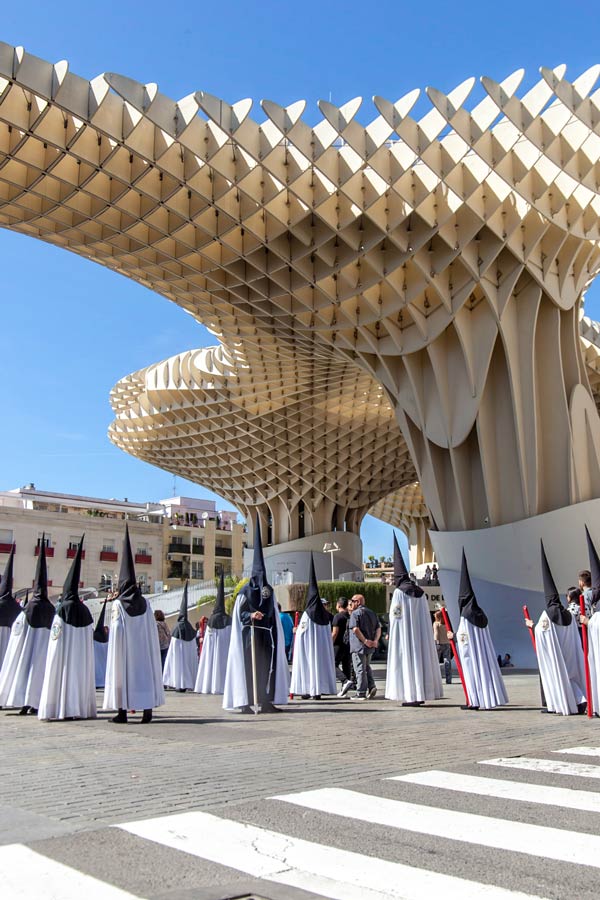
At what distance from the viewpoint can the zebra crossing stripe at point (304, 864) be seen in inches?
123

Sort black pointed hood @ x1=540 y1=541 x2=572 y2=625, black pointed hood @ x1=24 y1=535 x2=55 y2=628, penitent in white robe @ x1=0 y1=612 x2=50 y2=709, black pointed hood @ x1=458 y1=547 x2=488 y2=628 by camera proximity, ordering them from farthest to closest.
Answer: penitent in white robe @ x1=0 y1=612 x2=50 y2=709 → black pointed hood @ x1=24 y1=535 x2=55 y2=628 → black pointed hood @ x1=458 y1=547 x2=488 y2=628 → black pointed hood @ x1=540 y1=541 x2=572 y2=625

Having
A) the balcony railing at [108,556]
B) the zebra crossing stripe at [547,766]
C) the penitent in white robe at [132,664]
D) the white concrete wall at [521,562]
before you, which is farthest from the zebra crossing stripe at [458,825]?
the balcony railing at [108,556]

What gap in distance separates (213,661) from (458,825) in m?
11.3

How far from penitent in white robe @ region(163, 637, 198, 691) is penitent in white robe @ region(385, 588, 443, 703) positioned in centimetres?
591

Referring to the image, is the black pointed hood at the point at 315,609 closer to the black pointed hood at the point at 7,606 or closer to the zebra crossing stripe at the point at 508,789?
the black pointed hood at the point at 7,606

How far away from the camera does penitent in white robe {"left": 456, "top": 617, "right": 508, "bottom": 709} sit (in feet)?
35.4

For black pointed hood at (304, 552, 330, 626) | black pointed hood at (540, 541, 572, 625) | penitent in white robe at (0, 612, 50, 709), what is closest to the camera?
black pointed hood at (540, 541, 572, 625)

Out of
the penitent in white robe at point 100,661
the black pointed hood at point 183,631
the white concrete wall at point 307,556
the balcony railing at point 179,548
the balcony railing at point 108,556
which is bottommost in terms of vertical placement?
the penitent in white robe at point 100,661

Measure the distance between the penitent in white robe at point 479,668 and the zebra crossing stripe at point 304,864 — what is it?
7.23 m

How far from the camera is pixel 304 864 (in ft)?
11.6

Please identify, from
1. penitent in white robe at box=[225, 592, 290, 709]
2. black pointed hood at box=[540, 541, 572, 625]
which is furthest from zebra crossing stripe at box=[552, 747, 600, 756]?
penitent in white robe at box=[225, 592, 290, 709]

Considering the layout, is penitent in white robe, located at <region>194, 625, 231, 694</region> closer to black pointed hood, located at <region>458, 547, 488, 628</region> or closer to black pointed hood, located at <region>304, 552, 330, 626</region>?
black pointed hood, located at <region>304, 552, 330, 626</region>

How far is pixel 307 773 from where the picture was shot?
19.0 feet

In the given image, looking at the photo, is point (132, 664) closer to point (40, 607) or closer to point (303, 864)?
point (40, 607)
